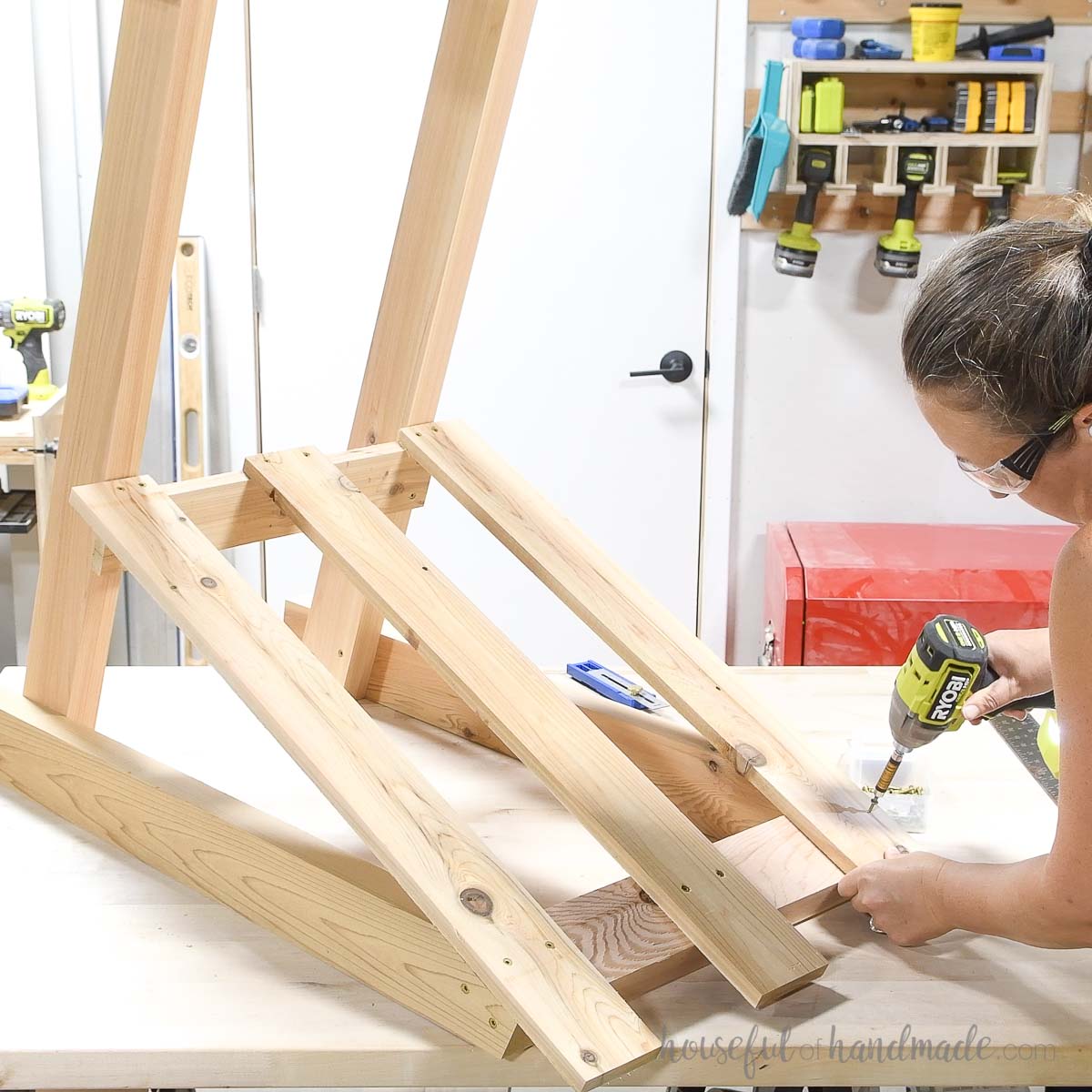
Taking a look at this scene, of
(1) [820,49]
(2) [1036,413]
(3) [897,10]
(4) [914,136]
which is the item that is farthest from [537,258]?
(2) [1036,413]

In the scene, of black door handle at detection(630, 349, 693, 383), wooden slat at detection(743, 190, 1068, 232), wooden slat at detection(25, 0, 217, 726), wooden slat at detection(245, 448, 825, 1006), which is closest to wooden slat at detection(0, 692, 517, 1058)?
wooden slat at detection(25, 0, 217, 726)

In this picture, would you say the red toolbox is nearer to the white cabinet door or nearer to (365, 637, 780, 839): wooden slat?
the white cabinet door

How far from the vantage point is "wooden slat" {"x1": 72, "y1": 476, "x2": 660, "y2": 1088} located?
3.99ft

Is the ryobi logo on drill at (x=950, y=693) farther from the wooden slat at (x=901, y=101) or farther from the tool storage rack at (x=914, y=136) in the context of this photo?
the wooden slat at (x=901, y=101)

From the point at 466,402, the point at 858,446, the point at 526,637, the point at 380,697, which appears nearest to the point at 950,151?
the point at 858,446

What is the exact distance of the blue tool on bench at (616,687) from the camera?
78.2 inches

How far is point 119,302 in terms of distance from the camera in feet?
5.55

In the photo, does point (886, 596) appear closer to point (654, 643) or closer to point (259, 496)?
point (654, 643)

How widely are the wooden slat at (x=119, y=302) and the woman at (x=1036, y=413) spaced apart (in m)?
0.97

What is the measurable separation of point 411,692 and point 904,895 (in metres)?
0.91

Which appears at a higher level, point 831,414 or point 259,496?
point 259,496

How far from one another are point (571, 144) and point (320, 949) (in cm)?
251

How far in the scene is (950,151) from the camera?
3.38 m

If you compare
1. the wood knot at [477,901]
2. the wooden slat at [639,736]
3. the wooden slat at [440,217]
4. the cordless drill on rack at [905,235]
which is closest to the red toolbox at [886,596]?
the cordless drill on rack at [905,235]
